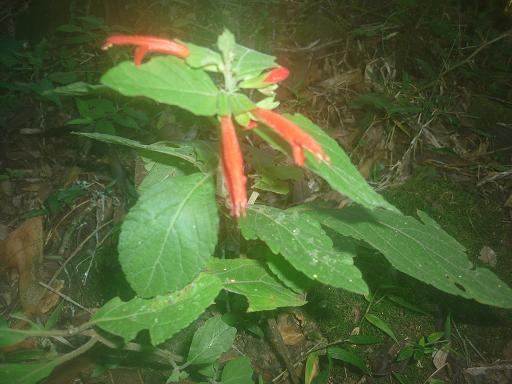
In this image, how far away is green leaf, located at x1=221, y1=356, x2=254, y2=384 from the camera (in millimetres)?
1772

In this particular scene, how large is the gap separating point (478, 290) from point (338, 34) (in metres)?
3.49

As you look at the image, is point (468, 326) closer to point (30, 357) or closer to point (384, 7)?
point (30, 357)

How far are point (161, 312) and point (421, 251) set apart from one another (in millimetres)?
848

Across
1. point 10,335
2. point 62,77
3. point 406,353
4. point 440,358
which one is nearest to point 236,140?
point 10,335

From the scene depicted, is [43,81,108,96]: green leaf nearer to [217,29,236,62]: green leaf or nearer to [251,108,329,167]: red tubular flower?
[217,29,236,62]: green leaf

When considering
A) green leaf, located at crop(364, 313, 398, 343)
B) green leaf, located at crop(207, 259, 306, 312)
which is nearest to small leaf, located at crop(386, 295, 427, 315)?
green leaf, located at crop(364, 313, 398, 343)

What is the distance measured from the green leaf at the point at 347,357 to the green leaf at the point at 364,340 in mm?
60

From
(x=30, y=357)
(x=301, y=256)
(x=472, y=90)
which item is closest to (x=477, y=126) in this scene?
(x=472, y=90)

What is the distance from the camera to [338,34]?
4125mm

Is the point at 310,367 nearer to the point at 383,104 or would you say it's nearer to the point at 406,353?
the point at 406,353

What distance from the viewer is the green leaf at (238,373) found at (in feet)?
5.82

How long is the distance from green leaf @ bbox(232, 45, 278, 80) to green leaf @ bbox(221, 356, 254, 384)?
53.0 inches

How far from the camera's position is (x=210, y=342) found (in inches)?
66.1

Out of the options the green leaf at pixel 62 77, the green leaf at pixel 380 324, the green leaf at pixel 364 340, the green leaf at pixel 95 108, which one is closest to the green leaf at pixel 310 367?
the green leaf at pixel 364 340
